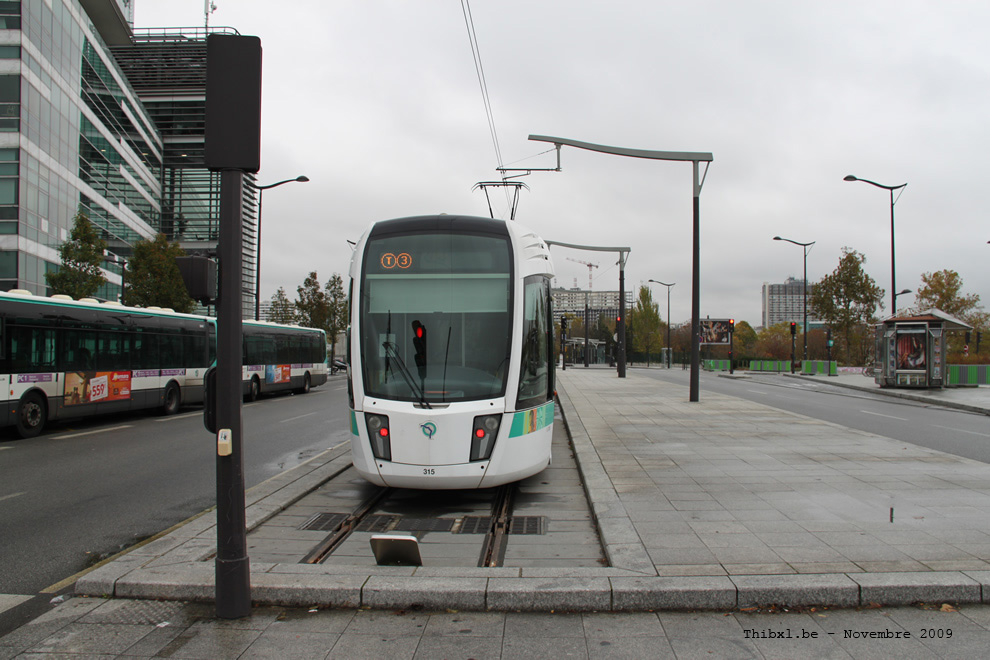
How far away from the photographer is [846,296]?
49500mm

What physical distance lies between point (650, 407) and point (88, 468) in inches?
501

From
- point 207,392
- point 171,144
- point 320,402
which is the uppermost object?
point 171,144

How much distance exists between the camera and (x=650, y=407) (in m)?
17.9

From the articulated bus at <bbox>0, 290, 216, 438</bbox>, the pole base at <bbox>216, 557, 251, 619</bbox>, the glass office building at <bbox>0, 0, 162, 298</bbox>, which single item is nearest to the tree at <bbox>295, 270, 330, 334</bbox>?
the glass office building at <bbox>0, 0, 162, 298</bbox>

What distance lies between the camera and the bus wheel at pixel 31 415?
13156mm

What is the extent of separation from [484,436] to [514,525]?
0.90 metres

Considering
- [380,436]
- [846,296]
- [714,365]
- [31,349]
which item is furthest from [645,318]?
[380,436]

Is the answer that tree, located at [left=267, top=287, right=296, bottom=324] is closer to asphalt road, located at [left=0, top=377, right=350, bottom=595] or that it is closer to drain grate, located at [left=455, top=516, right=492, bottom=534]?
asphalt road, located at [left=0, top=377, right=350, bottom=595]

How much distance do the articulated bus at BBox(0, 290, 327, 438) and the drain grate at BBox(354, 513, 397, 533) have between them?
383 inches

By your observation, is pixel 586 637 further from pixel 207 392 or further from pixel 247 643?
pixel 207 392

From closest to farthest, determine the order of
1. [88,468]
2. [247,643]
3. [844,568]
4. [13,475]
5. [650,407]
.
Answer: [247,643]
[844,568]
[13,475]
[88,468]
[650,407]

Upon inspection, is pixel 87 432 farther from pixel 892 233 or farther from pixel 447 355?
pixel 892 233

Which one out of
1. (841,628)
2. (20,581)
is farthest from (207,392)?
(841,628)

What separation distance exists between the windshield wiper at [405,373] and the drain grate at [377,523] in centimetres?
118
